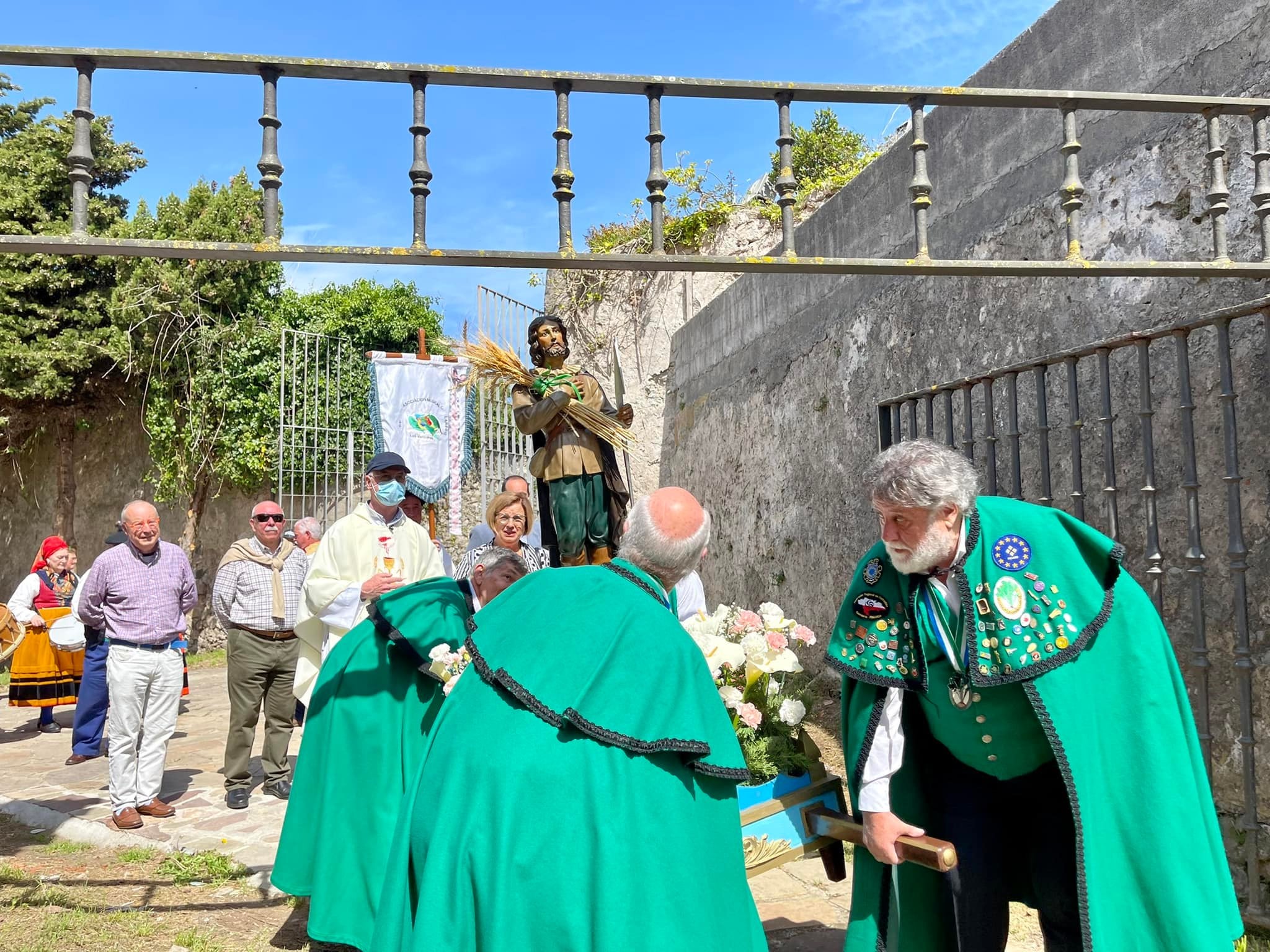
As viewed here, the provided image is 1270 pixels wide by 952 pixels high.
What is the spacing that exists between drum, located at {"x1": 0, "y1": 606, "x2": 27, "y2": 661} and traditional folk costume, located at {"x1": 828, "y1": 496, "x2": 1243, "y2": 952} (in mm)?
7575

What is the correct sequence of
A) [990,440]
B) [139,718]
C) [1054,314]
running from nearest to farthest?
1. [990,440]
2. [1054,314]
3. [139,718]

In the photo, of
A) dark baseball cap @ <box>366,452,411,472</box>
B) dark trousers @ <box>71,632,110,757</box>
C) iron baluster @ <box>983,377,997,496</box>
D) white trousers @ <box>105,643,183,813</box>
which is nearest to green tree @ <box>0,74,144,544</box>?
dark trousers @ <box>71,632,110,757</box>

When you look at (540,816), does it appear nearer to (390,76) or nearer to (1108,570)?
(1108,570)

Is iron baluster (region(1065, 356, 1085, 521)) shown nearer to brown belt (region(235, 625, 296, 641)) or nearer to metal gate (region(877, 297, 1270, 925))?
metal gate (region(877, 297, 1270, 925))

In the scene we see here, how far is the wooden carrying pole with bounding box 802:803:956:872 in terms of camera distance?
8.02ft

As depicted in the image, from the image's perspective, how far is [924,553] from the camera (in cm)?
Answer: 260

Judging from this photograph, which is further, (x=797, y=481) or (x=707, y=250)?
(x=707, y=250)

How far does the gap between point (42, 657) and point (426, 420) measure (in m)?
4.61

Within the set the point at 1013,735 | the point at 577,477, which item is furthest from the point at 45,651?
the point at 1013,735

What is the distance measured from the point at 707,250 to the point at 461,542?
15.6ft

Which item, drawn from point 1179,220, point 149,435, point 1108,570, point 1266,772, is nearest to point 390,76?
point 1108,570

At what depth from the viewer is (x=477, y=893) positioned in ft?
6.88

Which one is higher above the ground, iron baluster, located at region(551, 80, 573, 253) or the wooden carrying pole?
iron baluster, located at region(551, 80, 573, 253)

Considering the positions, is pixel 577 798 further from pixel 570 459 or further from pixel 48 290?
pixel 48 290
